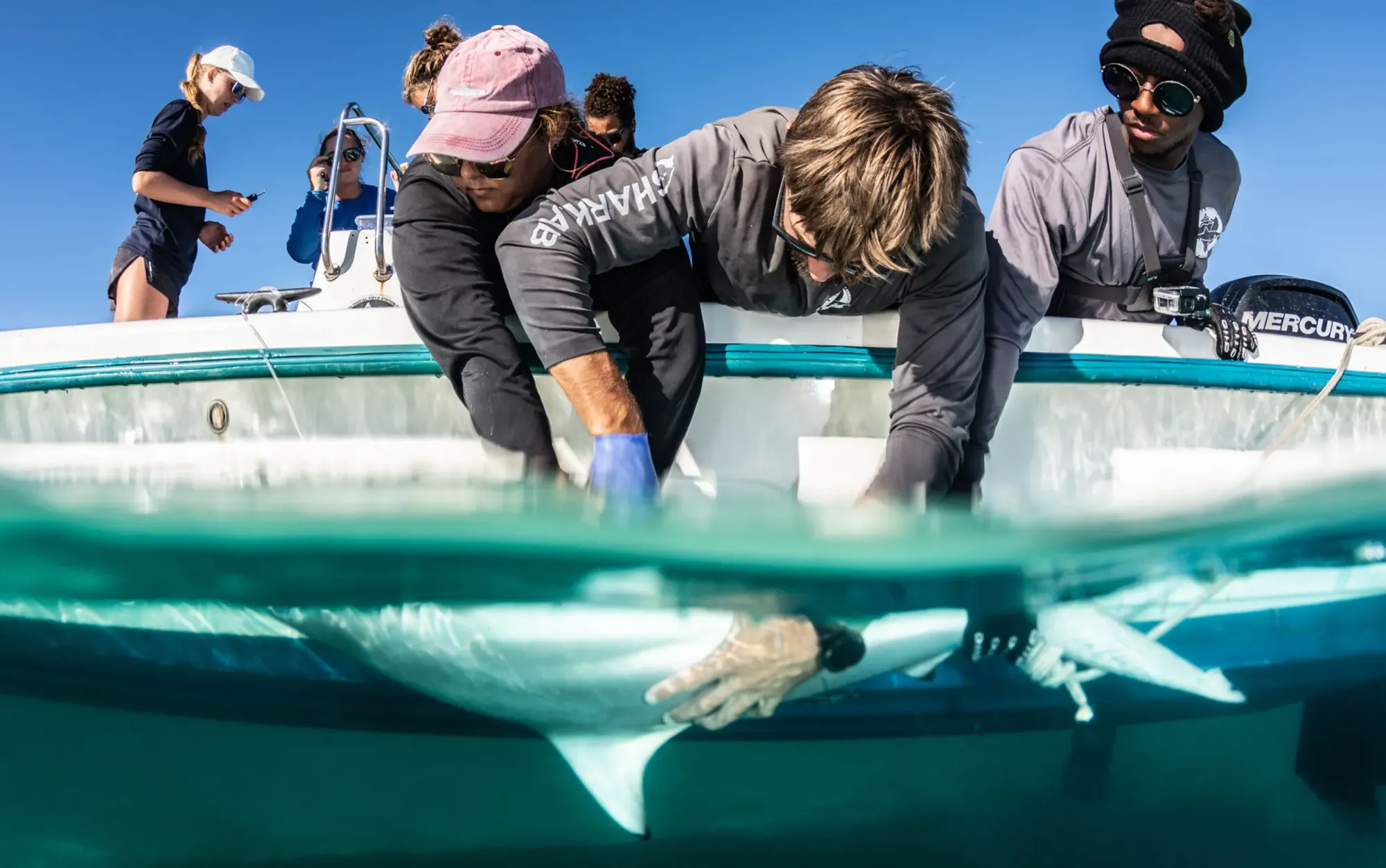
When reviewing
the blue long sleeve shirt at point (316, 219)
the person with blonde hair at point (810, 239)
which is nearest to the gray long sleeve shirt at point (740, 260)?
the person with blonde hair at point (810, 239)

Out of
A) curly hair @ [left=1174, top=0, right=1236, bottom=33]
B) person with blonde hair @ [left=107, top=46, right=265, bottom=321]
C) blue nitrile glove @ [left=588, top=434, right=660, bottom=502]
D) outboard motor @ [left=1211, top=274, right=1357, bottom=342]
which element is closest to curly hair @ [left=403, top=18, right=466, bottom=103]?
person with blonde hair @ [left=107, top=46, right=265, bottom=321]

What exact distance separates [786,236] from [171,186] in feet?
8.68

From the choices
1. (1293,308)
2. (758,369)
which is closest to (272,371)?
(758,369)

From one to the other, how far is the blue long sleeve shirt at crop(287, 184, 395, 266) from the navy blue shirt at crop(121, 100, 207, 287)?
1.86ft

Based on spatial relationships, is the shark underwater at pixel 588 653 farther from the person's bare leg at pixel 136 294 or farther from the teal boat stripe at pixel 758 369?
the person's bare leg at pixel 136 294

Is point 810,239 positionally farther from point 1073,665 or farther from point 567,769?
point 567,769

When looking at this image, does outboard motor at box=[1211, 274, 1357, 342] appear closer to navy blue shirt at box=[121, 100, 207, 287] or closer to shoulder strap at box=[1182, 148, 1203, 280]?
shoulder strap at box=[1182, 148, 1203, 280]

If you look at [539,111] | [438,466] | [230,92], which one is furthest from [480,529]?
[230,92]

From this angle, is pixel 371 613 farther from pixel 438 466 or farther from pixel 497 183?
pixel 497 183

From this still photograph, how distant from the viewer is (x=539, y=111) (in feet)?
8.39

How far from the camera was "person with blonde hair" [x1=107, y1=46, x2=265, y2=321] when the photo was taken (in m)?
3.94

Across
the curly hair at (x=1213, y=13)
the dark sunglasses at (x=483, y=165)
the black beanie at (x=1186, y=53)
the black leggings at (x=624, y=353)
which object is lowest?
the black leggings at (x=624, y=353)

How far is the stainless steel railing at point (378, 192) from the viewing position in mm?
3770

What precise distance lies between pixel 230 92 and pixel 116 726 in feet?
8.10
